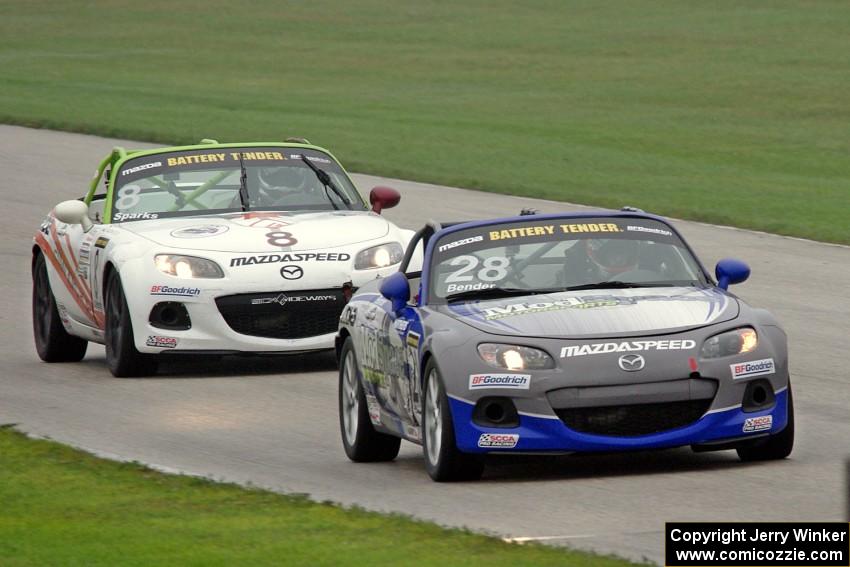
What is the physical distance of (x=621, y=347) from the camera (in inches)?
359

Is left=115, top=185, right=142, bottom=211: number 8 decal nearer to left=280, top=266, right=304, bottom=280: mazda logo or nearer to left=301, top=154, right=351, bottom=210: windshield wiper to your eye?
left=301, top=154, right=351, bottom=210: windshield wiper

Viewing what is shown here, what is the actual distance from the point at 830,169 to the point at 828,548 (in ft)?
75.9

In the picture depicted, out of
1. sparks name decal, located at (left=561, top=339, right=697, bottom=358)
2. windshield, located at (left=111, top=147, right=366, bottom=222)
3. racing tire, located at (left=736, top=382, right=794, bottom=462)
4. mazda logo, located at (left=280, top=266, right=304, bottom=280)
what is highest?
sparks name decal, located at (left=561, top=339, right=697, bottom=358)

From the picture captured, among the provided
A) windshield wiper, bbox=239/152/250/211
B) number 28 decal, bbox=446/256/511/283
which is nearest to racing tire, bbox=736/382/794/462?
number 28 decal, bbox=446/256/511/283

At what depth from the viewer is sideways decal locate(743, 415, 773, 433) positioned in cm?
924

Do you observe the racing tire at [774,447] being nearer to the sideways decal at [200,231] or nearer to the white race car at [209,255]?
the white race car at [209,255]

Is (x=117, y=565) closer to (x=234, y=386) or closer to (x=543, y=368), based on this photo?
(x=543, y=368)

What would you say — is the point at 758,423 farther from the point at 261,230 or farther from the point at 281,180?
the point at 281,180

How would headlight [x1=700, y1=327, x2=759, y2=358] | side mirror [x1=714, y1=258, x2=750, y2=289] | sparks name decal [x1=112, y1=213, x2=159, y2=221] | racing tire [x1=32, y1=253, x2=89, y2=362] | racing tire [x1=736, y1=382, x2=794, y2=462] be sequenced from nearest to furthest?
headlight [x1=700, y1=327, x2=759, y2=358] → racing tire [x1=736, y1=382, x2=794, y2=462] → side mirror [x1=714, y1=258, x2=750, y2=289] → sparks name decal [x1=112, y1=213, x2=159, y2=221] → racing tire [x1=32, y1=253, x2=89, y2=362]

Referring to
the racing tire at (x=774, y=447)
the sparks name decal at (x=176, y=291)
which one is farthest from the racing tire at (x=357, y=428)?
the sparks name decal at (x=176, y=291)

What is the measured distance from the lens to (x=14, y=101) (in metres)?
39.3

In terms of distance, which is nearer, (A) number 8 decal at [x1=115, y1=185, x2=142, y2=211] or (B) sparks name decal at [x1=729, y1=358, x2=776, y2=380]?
(B) sparks name decal at [x1=729, y1=358, x2=776, y2=380]

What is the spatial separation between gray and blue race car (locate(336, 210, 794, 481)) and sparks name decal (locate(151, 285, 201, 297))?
3532 millimetres

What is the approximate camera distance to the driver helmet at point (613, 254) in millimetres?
10242
